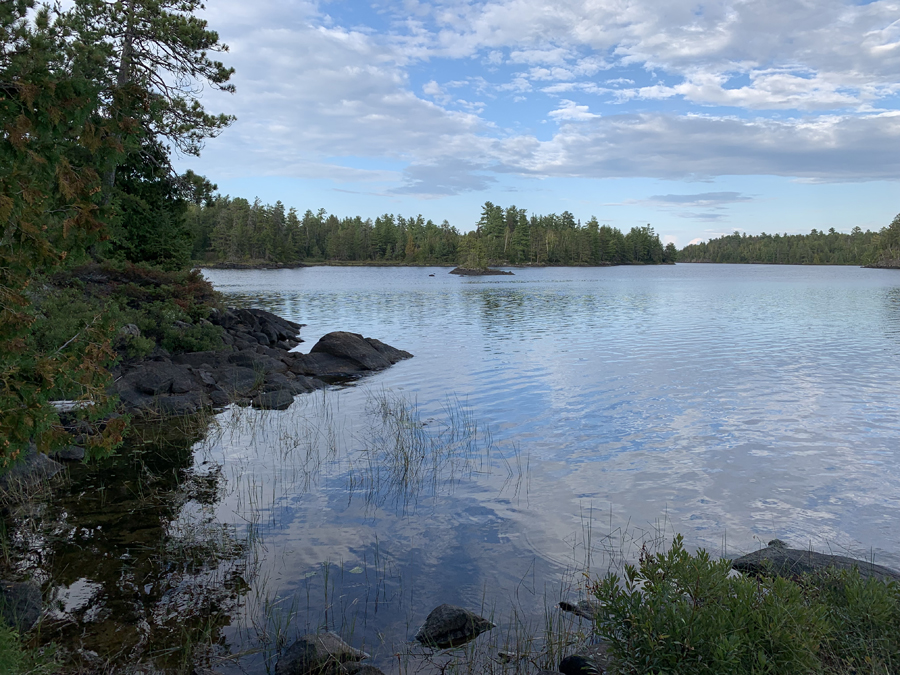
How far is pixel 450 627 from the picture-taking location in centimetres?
652

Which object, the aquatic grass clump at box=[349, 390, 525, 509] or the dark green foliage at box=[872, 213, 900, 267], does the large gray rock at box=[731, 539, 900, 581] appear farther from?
the dark green foliage at box=[872, 213, 900, 267]

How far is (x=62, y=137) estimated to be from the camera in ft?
17.6

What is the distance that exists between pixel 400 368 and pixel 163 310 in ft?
29.3

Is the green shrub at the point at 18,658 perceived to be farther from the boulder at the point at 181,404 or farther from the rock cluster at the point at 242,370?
the boulder at the point at 181,404

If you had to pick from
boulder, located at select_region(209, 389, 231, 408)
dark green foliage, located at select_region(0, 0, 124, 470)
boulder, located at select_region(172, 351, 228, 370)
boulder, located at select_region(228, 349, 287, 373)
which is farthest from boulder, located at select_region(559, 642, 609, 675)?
boulder, located at select_region(172, 351, 228, 370)

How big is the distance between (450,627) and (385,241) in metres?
187

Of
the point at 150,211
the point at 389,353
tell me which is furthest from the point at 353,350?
the point at 150,211

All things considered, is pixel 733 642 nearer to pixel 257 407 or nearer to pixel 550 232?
pixel 257 407

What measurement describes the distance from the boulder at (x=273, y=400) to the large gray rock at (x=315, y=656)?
12.0m

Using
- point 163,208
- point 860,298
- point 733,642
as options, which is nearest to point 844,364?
point 733,642

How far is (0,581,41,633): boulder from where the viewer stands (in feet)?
20.1

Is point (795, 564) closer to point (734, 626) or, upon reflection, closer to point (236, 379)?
point (734, 626)

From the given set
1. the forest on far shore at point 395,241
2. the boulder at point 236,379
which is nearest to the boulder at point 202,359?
the boulder at point 236,379

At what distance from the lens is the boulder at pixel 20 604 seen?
612cm
